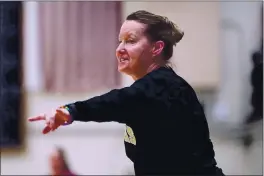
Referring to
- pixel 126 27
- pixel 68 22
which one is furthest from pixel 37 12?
pixel 126 27

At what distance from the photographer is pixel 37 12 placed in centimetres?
101

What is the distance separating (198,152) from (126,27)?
1.04ft

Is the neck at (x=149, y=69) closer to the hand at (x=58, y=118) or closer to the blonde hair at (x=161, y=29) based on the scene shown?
the blonde hair at (x=161, y=29)

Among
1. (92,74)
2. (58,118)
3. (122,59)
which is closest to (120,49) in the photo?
(122,59)

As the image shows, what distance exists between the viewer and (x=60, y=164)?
3.36 feet

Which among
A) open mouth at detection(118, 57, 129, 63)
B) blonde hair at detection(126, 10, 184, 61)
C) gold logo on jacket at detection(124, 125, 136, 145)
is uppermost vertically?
blonde hair at detection(126, 10, 184, 61)

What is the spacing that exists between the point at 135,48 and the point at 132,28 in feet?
0.15

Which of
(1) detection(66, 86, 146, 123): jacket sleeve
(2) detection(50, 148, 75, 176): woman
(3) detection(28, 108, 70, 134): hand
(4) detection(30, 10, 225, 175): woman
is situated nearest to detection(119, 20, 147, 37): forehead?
(4) detection(30, 10, 225, 175): woman

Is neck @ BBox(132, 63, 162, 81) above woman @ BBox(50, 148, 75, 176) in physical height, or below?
above

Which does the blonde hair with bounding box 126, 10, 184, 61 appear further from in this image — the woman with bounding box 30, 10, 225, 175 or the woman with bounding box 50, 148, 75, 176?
the woman with bounding box 50, 148, 75, 176

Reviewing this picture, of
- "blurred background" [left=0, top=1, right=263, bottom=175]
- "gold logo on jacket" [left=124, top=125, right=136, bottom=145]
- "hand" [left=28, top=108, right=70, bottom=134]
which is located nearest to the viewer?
"hand" [left=28, top=108, right=70, bottom=134]

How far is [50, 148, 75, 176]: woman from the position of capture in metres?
1.02

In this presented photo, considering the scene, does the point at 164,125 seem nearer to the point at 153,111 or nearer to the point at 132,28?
the point at 153,111

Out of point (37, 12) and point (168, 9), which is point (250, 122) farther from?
point (37, 12)
